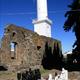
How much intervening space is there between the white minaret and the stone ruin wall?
1585 cm

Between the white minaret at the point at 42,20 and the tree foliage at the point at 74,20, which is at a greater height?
the white minaret at the point at 42,20

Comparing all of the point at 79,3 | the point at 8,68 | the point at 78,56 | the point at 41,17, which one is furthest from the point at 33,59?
the point at 41,17

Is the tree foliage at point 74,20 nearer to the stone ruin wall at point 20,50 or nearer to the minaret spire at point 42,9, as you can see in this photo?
the stone ruin wall at point 20,50

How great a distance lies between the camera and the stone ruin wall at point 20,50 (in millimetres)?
26756

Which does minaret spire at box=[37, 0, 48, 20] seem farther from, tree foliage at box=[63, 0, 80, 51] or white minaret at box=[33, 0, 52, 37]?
tree foliage at box=[63, 0, 80, 51]

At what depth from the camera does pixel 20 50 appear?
2756cm

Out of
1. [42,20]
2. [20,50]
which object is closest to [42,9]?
[42,20]

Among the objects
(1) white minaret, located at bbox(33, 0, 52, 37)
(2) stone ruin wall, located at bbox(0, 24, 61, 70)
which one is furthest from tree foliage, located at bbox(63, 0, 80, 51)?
(1) white minaret, located at bbox(33, 0, 52, 37)

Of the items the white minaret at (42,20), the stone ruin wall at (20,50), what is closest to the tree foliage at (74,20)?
the stone ruin wall at (20,50)

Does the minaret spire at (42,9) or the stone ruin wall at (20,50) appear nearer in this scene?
the stone ruin wall at (20,50)

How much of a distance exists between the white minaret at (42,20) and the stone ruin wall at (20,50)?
15.9 meters

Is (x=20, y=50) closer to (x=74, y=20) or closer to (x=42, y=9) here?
(x=74, y=20)

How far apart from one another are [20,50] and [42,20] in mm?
17877

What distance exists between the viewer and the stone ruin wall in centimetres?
2676
